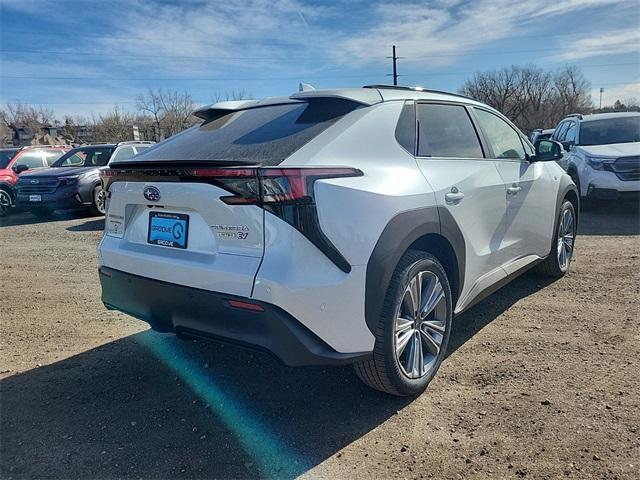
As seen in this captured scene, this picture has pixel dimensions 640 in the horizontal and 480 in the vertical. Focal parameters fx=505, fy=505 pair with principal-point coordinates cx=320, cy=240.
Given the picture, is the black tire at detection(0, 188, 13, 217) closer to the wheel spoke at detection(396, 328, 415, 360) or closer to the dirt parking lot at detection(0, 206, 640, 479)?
the dirt parking lot at detection(0, 206, 640, 479)

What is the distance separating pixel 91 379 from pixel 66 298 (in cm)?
204

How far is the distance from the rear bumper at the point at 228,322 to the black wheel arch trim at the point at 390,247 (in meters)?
0.28

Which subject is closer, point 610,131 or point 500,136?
point 500,136

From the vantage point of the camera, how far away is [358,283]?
2525 mm

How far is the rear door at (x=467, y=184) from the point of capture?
10.5 feet

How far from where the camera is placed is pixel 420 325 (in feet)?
10.0

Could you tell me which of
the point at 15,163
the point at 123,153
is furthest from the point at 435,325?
the point at 15,163

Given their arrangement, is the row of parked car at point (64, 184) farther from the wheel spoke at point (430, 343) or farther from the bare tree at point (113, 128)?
the bare tree at point (113, 128)

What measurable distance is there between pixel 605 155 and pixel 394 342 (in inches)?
303

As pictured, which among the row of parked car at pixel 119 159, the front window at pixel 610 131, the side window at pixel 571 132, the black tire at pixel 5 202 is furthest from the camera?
the black tire at pixel 5 202

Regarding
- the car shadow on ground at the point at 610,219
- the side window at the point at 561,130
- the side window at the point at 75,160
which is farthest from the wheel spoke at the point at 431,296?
the side window at the point at 75,160

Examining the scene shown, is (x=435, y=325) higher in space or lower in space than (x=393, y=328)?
lower

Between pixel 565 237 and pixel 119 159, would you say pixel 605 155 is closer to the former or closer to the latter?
pixel 565 237

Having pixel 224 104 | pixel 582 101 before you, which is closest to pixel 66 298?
pixel 224 104
